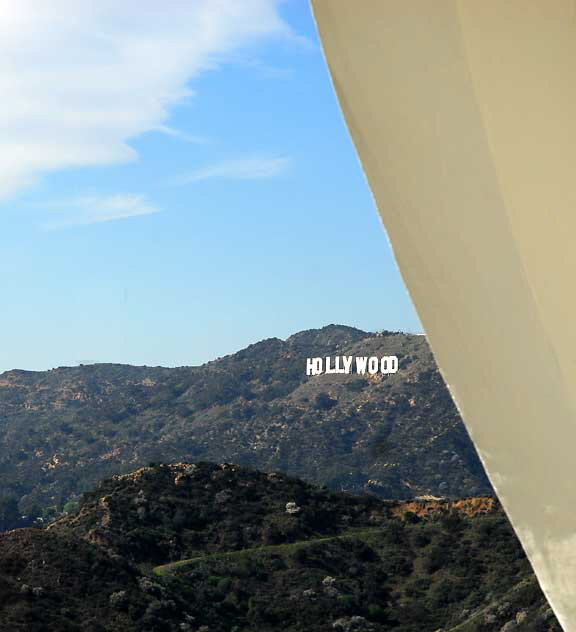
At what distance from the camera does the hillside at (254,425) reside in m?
89.2

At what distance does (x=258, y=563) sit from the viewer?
43625 millimetres

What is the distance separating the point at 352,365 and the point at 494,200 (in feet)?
410

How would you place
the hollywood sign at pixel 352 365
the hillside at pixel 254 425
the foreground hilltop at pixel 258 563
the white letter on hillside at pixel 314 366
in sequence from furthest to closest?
the white letter on hillside at pixel 314 366 < the hollywood sign at pixel 352 365 < the hillside at pixel 254 425 < the foreground hilltop at pixel 258 563

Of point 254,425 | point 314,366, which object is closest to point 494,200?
point 254,425

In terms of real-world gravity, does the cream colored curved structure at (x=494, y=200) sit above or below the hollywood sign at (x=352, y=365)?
below

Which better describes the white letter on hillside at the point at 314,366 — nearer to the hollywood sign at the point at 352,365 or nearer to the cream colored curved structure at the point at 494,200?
the hollywood sign at the point at 352,365

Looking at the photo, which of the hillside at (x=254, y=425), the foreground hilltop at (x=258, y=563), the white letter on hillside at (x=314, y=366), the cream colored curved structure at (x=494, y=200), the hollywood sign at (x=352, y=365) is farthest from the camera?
the white letter on hillside at (x=314, y=366)

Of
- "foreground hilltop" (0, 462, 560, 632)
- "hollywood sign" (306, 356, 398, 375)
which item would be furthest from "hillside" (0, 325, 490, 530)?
"foreground hilltop" (0, 462, 560, 632)

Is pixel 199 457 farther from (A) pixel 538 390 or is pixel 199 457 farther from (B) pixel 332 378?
(A) pixel 538 390

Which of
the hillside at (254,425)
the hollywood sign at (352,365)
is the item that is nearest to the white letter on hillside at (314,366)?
the hollywood sign at (352,365)

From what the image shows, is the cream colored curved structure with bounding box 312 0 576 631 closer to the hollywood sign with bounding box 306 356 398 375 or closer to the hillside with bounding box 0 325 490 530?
the hillside with bounding box 0 325 490 530

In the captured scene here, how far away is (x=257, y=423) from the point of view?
112 m

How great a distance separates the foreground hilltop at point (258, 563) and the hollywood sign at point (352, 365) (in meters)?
65.0

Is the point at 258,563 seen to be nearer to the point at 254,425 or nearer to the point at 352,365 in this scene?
the point at 254,425
